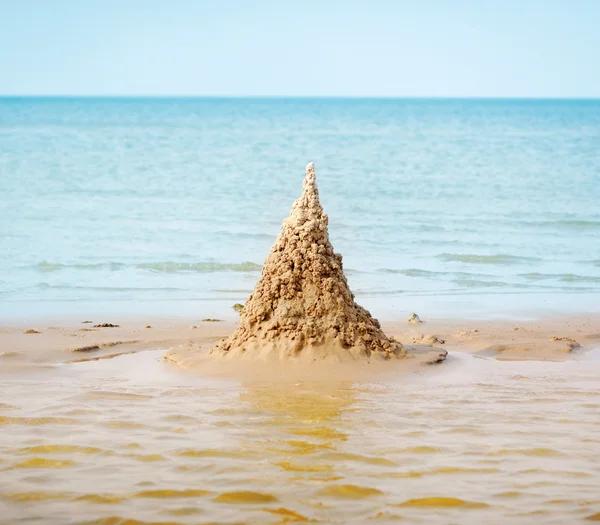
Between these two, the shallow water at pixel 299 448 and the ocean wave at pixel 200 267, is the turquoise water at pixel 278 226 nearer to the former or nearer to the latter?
the ocean wave at pixel 200 267

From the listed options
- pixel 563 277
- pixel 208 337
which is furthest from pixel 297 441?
pixel 563 277

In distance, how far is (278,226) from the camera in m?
16.8

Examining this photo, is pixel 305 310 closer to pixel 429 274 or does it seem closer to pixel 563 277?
pixel 429 274

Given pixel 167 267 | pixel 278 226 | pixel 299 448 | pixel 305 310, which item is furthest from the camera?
pixel 278 226

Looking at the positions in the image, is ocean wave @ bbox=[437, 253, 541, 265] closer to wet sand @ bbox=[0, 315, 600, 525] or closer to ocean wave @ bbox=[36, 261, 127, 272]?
ocean wave @ bbox=[36, 261, 127, 272]

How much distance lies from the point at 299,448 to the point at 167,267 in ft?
26.3

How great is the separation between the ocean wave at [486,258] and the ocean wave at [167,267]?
2.93 metres

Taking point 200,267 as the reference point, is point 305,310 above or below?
above

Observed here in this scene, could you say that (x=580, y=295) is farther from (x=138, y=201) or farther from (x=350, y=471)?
(x=138, y=201)

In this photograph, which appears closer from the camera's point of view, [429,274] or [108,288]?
[108,288]

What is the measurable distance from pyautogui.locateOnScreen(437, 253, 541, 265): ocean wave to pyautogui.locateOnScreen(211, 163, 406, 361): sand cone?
7.08 meters

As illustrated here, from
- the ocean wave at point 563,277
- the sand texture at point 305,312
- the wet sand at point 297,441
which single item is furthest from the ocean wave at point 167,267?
the sand texture at point 305,312

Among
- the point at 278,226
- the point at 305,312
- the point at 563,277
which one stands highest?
the point at 305,312

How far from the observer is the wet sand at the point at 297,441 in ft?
13.1
